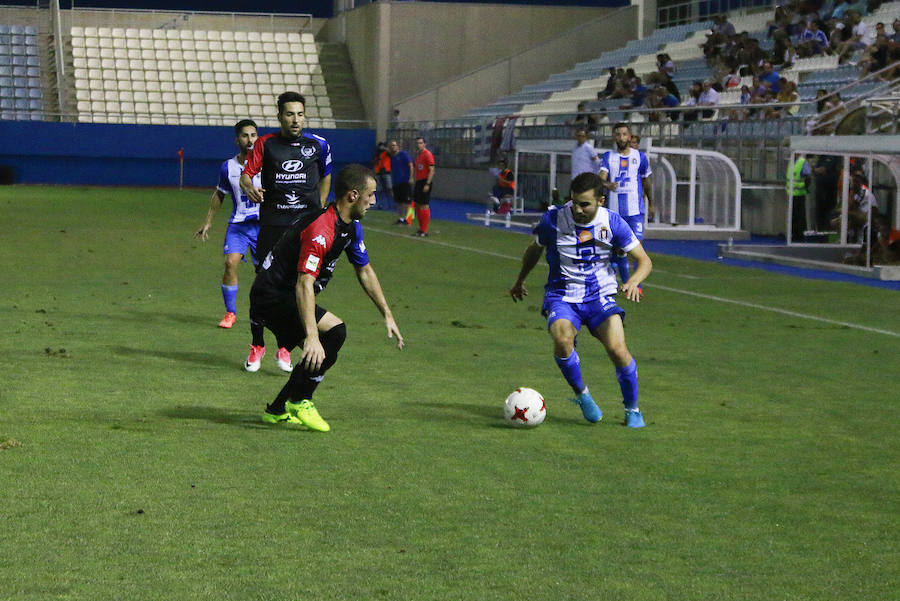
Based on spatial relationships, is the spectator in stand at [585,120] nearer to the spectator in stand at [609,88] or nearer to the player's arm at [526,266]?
the spectator in stand at [609,88]

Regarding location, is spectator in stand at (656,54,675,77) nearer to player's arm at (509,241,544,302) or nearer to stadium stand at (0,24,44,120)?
stadium stand at (0,24,44,120)

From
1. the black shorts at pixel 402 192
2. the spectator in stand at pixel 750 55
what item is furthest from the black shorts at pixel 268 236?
the spectator in stand at pixel 750 55

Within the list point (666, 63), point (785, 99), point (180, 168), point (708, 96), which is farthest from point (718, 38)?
point (180, 168)

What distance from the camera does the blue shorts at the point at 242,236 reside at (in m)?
11.6

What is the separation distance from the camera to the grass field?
496 centimetres

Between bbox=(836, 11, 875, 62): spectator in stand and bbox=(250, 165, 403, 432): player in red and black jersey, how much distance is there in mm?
24142

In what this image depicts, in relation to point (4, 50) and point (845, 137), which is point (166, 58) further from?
point (845, 137)

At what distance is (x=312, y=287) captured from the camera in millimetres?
6969

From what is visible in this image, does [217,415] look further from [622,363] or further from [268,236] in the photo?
[268,236]

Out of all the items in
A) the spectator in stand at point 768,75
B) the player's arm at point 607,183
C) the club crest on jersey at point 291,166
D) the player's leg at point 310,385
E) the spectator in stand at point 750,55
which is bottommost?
the player's leg at point 310,385

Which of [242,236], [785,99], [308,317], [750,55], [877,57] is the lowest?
[308,317]

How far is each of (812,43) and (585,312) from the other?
25465mm

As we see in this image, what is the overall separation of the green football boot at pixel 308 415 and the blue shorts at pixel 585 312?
4.96ft

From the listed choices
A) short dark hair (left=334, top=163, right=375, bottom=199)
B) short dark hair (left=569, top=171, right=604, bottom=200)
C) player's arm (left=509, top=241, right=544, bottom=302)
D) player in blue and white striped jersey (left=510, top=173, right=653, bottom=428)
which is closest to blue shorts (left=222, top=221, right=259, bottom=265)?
player's arm (left=509, top=241, right=544, bottom=302)
